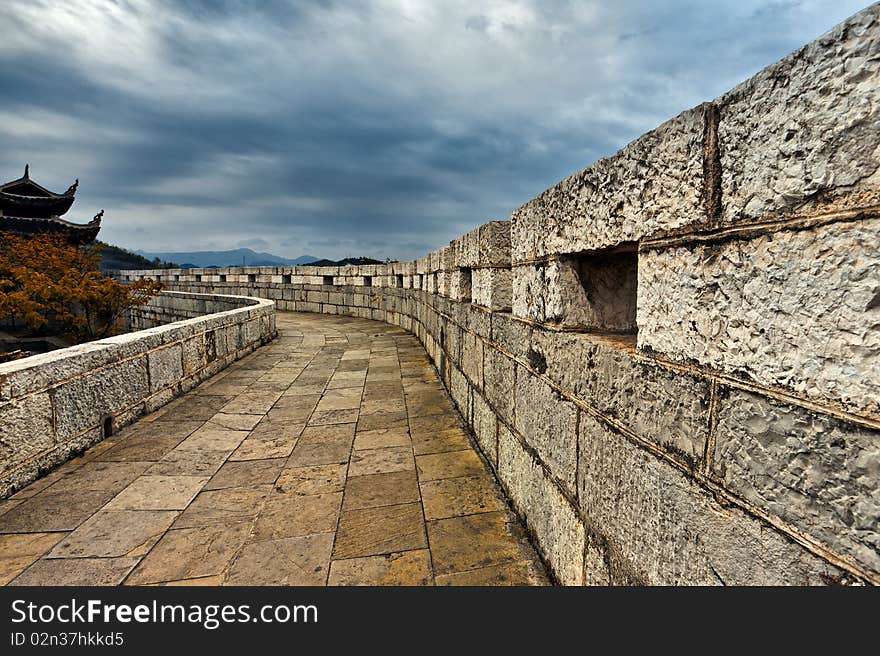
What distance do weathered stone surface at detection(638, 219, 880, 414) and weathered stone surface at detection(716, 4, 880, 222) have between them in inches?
3.4

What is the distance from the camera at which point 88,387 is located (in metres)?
3.46

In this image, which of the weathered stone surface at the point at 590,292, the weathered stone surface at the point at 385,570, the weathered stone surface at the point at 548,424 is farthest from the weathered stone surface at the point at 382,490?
the weathered stone surface at the point at 590,292

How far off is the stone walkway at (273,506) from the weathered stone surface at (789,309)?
158 centimetres

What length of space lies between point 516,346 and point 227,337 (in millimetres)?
5337

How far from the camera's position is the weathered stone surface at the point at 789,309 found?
2.54 feet

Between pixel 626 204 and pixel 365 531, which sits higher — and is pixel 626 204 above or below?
above

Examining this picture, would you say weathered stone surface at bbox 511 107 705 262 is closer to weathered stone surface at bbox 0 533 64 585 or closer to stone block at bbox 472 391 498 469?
stone block at bbox 472 391 498 469

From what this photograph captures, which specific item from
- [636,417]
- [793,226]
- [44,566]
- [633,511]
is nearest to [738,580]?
[633,511]

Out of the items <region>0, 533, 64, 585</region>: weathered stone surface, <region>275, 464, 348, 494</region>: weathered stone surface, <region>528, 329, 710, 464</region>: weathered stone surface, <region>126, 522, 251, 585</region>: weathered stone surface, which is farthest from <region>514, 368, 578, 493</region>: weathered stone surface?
<region>0, 533, 64, 585</region>: weathered stone surface

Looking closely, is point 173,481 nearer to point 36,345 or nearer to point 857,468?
point 857,468

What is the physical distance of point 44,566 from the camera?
82.4 inches

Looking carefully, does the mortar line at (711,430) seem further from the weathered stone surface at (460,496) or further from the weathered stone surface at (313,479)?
the weathered stone surface at (313,479)

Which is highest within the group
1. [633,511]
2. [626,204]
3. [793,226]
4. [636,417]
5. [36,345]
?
[626,204]

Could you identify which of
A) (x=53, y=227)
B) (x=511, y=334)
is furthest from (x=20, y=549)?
(x=53, y=227)
